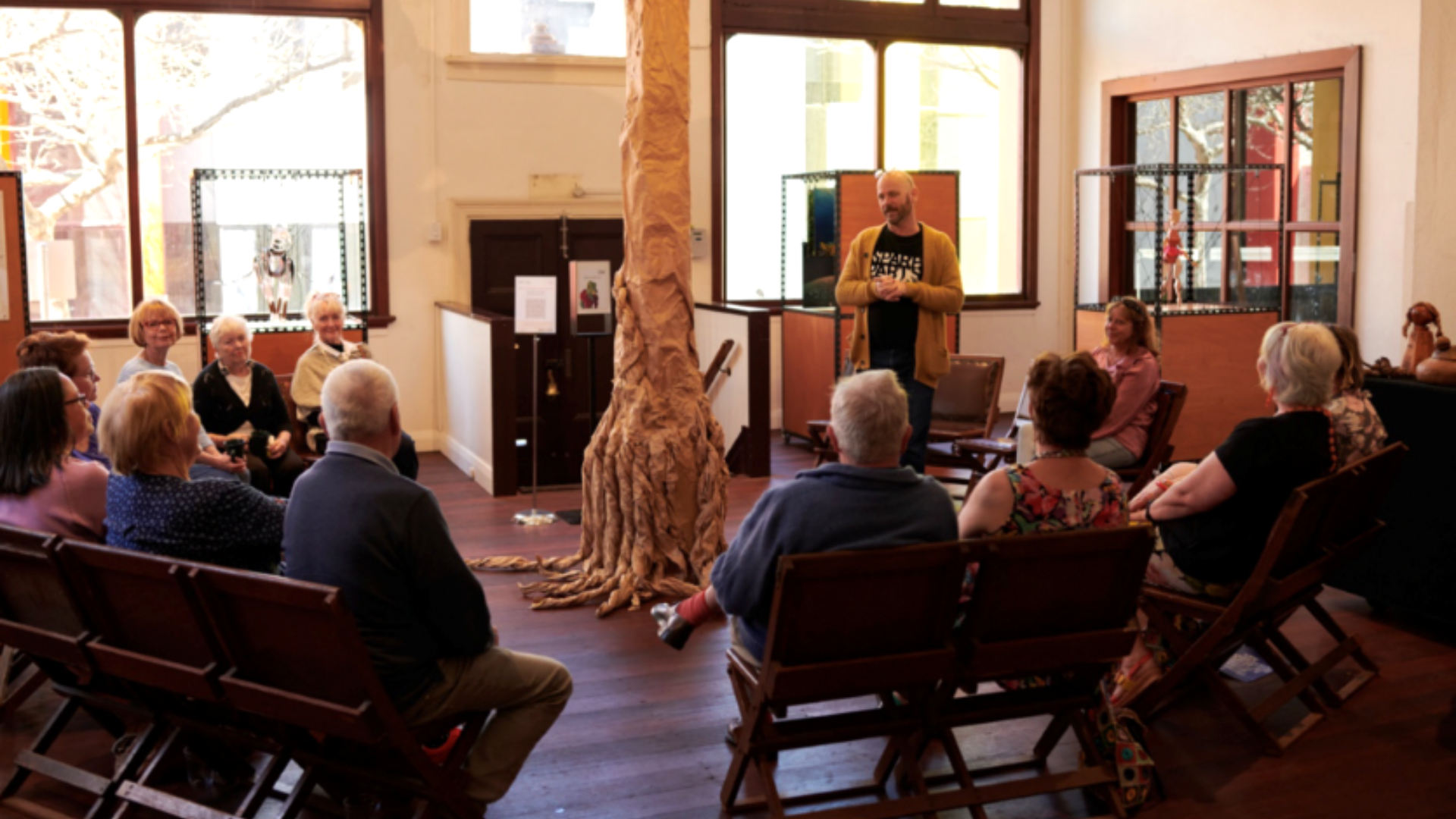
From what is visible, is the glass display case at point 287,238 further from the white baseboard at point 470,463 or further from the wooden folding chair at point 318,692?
the wooden folding chair at point 318,692

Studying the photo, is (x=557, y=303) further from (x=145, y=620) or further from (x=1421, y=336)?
(x=145, y=620)

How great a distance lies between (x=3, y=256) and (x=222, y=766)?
4.36 metres

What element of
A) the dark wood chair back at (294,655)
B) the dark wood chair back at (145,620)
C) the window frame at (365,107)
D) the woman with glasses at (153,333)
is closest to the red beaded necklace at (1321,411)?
the dark wood chair back at (294,655)

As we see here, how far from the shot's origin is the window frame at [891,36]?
33.9 ft

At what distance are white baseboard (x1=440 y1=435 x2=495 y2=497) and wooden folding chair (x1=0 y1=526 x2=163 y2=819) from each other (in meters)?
4.19

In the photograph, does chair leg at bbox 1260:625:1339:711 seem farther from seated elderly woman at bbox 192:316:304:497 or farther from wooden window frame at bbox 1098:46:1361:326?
wooden window frame at bbox 1098:46:1361:326

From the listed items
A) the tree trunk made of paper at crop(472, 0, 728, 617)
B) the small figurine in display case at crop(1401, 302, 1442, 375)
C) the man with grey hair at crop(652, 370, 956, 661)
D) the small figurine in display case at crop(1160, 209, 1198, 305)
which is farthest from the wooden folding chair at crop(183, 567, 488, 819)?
the small figurine in display case at crop(1160, 209, 1198, 305)

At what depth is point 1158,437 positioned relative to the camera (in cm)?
A: 608

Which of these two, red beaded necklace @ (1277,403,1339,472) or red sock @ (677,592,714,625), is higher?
red beaded necklace @ (1277,403,1339,472)

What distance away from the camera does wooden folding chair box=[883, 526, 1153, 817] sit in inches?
132

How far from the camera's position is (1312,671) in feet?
14.1

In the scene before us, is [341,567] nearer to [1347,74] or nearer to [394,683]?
[394,683]

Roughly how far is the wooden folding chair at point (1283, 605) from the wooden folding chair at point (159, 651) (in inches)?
97.9

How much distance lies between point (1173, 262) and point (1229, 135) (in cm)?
Result: 134
